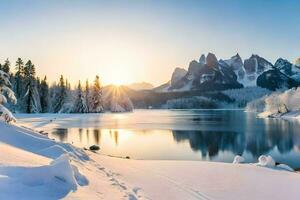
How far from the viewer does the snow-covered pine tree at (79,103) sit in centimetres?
11716

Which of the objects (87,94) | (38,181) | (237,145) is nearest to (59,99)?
(87,94)

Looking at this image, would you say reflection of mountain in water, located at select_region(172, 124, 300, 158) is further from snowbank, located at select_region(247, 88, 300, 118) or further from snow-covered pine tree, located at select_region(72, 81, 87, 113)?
snowbank, located at select_region(247, 88, 300, 118)

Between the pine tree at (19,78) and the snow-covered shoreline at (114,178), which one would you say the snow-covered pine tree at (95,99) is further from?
the snow-covered shoreline at (114,178)

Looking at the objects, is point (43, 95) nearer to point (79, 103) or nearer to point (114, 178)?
point (79, 103)

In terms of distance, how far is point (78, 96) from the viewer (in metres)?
118

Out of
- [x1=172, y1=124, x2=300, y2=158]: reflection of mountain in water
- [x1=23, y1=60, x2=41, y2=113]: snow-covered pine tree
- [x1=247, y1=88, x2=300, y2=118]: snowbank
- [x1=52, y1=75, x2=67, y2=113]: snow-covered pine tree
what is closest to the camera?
[x1=172, y1=124, x2=300, y2=158]: reflection of mountain in water

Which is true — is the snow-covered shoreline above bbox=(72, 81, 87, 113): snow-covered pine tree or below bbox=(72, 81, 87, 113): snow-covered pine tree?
below

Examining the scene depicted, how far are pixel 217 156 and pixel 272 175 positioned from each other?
15598 mm

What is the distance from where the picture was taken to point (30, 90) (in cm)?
8881

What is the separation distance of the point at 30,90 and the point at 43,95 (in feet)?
63.0

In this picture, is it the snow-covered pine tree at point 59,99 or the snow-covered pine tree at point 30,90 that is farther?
the snow-covered pine tree at point 59,99

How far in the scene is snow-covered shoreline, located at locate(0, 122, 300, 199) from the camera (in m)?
11.3

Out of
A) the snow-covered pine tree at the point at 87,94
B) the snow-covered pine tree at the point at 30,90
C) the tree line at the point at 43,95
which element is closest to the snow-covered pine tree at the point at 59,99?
the tree line at the point at 43,95

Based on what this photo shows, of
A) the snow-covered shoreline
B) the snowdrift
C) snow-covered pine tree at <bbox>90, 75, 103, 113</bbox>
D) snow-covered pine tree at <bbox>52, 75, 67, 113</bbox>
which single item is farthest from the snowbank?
the snowdrift
